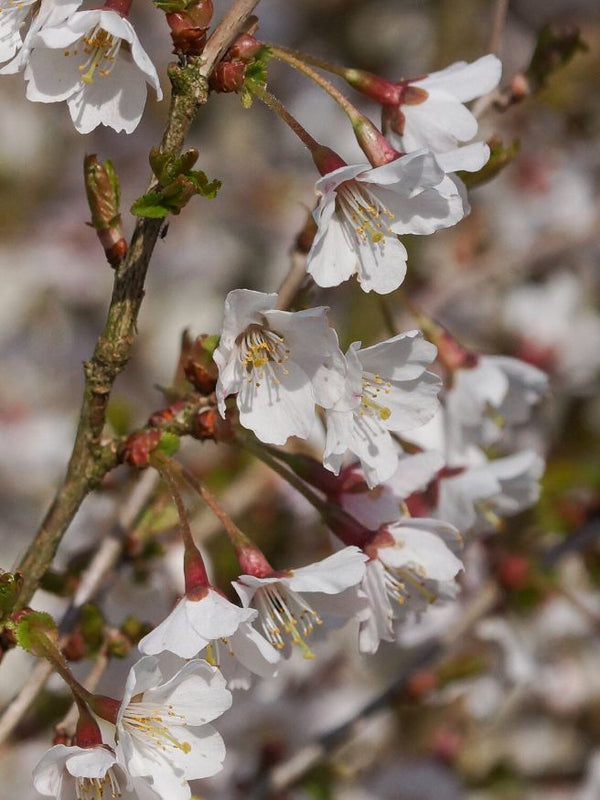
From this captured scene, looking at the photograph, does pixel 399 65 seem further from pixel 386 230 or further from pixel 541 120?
pixel 386 230

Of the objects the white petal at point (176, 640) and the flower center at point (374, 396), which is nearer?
the white petal at point (176, 640)

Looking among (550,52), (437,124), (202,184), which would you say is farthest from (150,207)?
(550,52)

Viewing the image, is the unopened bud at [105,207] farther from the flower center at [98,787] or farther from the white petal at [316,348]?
the flower center at [98,787]

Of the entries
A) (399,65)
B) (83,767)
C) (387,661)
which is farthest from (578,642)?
(399,65)

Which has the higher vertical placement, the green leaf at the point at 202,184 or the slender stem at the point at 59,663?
the green leaf at the point at 202,184

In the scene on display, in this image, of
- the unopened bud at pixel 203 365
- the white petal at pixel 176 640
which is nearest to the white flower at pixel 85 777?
the white petal at pixel 176 640

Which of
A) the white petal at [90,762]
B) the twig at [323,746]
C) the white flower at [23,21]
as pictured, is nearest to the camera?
the white petal at [90,762]
